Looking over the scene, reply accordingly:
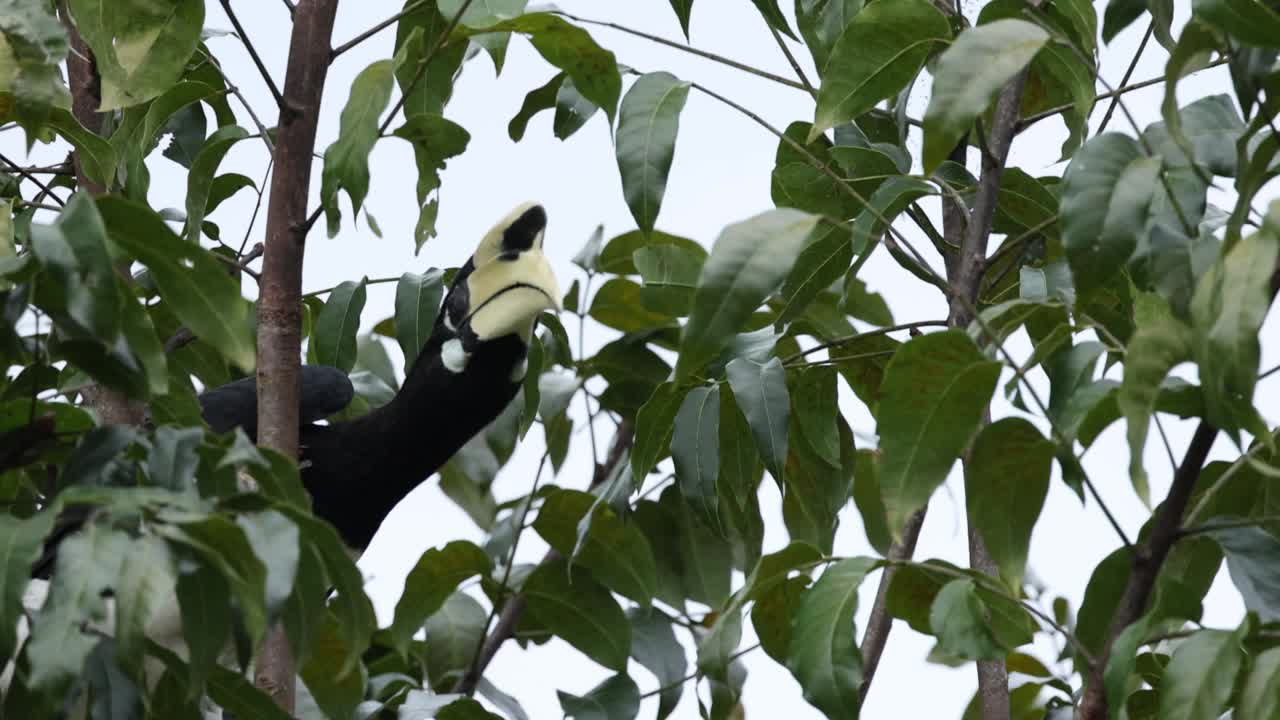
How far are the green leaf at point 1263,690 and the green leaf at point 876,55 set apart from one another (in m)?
0.52

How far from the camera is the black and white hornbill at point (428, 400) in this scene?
178cm

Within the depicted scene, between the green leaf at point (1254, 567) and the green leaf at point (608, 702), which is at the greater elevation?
the green leaf at point (608, 702)

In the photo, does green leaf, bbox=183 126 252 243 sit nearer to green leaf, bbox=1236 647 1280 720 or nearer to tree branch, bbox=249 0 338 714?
tree branch, bbox=249 0 338 714

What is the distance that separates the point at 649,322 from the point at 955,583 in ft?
2.61

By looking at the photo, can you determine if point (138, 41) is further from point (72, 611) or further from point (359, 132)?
point (72, 611)

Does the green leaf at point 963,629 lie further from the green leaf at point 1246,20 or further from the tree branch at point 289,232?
the tree branch at point 289,232

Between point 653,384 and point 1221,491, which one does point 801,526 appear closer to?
point 653,384

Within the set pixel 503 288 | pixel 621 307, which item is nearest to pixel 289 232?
pixel 503 288

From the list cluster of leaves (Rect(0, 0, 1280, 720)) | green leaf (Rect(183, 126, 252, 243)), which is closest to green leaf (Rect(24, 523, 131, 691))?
cluster of leaves (Rect(0, 0, 1280, 720))

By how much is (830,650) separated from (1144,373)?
0.96 feet

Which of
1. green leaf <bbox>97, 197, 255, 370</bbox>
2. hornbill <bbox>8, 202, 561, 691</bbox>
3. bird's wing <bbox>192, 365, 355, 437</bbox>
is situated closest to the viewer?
green leaf <bbox>97, 197, 255, 370</bbox>

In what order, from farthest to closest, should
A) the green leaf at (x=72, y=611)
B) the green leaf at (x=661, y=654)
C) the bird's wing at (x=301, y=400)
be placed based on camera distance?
the bird's wing at (x=301, y=400), the green leaf at (x=661, y=654), the green leaf at (x=72, y=611)

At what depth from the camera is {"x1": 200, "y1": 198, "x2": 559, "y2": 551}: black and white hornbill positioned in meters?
1.78

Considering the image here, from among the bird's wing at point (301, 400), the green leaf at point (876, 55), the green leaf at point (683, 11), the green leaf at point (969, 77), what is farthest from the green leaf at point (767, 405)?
the bird's wing at point (301, 400)
